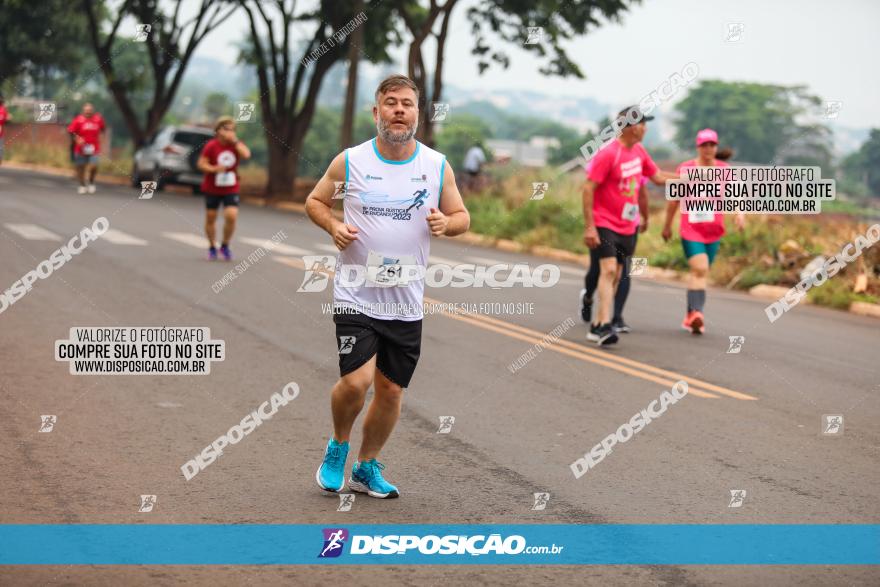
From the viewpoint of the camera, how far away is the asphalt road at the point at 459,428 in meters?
6.21

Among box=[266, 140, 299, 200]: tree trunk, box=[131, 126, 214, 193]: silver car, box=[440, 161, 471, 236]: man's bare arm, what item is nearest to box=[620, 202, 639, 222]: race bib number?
box=[440, 161, 471, 236]: man's bare arm

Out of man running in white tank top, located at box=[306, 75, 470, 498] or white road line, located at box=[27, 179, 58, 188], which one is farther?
white road line, located at box=[27, 179, 58, 188]

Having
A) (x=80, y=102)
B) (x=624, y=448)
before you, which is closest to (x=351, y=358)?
(x=624, y=448)

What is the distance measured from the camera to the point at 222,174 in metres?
18.1

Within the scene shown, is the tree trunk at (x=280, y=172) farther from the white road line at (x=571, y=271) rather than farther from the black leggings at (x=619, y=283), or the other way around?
the black leggings at (x=619, y=283)

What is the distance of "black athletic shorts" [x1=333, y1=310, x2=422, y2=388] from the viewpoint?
639 centimetres

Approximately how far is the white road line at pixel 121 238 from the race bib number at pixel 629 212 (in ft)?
31.8

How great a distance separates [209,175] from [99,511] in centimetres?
1239

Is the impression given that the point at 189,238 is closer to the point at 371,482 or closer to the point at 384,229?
the point at 371,482

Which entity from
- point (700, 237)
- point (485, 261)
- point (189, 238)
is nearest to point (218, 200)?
point (189, 238)

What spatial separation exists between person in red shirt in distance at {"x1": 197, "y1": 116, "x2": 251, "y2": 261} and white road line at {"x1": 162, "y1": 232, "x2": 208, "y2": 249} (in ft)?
7.16

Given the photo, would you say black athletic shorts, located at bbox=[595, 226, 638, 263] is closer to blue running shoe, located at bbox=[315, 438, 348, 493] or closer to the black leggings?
the black leggings

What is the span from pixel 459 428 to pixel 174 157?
2969 cm

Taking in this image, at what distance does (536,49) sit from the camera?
34625 mm
